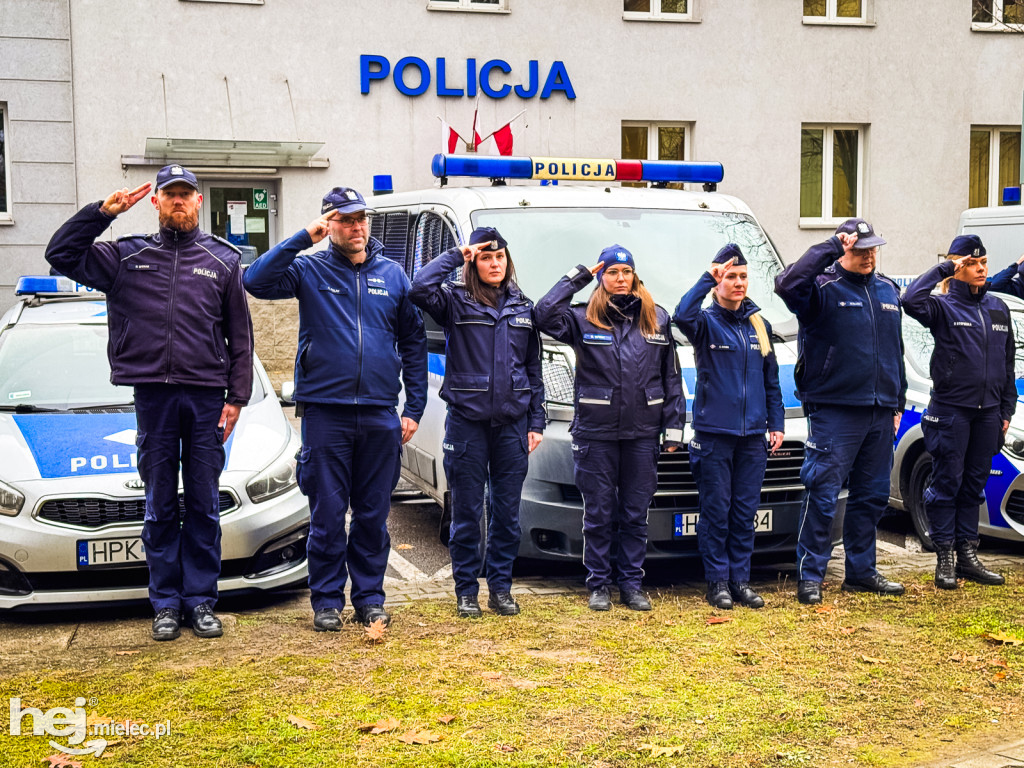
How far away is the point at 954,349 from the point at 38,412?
5.06 m

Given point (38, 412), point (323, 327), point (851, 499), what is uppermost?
point (323, 327)

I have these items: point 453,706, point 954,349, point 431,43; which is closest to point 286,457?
point 453,706

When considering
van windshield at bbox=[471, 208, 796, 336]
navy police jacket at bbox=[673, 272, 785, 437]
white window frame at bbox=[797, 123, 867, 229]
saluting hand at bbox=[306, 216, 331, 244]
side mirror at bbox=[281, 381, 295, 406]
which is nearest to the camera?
saluting hand at bbox=[306, 216, 331, 244]

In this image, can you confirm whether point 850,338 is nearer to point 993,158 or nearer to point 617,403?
point 617,403

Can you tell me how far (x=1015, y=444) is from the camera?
7.68 m

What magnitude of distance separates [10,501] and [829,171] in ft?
51.2

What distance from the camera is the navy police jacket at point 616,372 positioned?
21.2 feet

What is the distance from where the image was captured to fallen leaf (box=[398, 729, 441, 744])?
4516 millimetres

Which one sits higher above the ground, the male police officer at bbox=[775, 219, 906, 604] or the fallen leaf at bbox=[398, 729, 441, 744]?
the male police officer at bbox=[775, 219, 906, 604]

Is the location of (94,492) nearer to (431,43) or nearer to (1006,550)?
(1006,550)

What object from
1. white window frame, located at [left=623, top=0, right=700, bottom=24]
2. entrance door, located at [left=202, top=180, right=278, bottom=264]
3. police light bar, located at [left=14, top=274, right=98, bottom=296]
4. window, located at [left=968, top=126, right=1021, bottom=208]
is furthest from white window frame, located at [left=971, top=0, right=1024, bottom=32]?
police light bar, located at [left=14, top=274, right=98, bottom=296]

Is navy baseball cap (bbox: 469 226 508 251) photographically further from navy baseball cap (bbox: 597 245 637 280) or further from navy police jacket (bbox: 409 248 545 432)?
navy baseball cap (bbox: 597 245 637 280)

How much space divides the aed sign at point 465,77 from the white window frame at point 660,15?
4.22ft

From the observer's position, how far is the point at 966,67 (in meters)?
19.5
